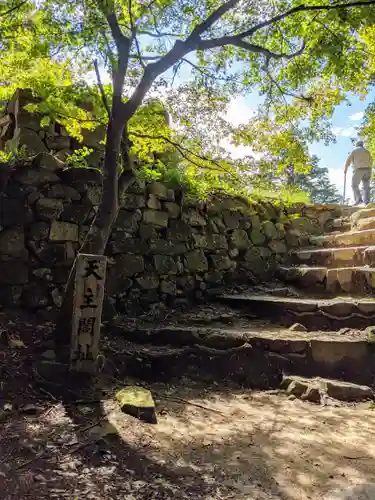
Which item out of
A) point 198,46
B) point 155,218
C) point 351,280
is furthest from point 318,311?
point 198,46

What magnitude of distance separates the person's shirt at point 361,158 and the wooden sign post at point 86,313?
7746mm

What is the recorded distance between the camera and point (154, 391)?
392 cm

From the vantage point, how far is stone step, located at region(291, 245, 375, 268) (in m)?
6.00

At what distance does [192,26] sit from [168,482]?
462cm

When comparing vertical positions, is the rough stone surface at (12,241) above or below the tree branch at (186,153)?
below

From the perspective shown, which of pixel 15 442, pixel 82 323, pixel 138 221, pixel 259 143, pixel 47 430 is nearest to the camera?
pixel 15 442

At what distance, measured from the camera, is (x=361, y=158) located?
30.0 ft

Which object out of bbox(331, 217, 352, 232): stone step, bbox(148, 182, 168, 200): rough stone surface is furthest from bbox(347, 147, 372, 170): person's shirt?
bbox(148, 182, 168, 200): rough stone surface

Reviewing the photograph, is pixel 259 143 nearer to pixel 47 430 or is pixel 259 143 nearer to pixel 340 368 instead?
pixel 340 368

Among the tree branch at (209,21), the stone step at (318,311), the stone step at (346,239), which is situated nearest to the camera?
the tree branch at (209,21)

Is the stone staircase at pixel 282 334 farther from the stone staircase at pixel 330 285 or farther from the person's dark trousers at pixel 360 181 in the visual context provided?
the person's dark trousers at pixel 360 181

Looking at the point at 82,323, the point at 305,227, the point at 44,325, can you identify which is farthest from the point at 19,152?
the point at 305,227

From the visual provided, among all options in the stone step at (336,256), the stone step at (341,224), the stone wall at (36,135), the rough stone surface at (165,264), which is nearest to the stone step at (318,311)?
the stone step at (336,256)

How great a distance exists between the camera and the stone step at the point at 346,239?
6.54m
